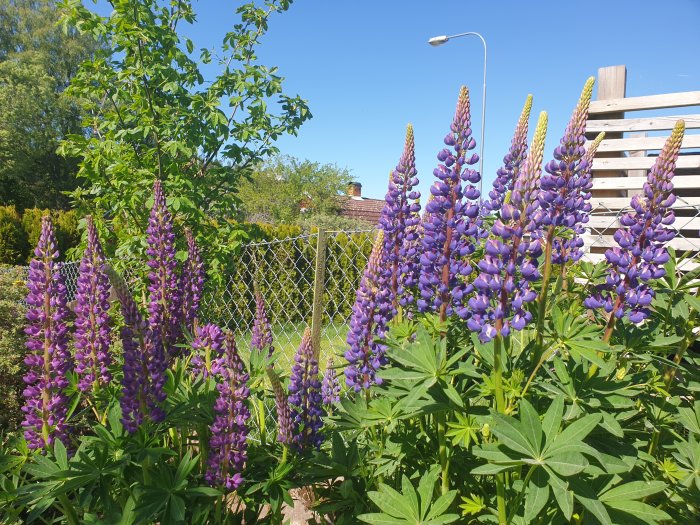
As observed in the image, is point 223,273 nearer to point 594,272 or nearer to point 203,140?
point 203,140

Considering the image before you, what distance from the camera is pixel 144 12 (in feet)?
12.5

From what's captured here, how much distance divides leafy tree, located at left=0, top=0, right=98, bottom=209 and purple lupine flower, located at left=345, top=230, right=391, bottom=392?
26323 mm

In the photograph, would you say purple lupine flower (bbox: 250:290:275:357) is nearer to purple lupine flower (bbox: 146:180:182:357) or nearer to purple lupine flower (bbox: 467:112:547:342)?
purple lupine flower (bbox: 146:180:182:357)

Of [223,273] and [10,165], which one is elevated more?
[10,165]

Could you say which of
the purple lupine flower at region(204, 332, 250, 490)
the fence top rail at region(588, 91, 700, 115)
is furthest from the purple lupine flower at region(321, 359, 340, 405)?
the fence top rail at region(588, 91, 700, 115)

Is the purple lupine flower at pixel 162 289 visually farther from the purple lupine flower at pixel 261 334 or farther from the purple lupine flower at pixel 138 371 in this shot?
the purple lupine flower at pixel 138 371

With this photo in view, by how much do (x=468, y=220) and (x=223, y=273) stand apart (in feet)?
10.0

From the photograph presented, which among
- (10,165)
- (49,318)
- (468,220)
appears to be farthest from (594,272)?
(10,165)

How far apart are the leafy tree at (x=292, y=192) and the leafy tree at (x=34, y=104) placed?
9488mm

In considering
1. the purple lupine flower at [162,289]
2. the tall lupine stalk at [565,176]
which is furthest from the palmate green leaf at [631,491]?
the purple lupine flower at [162,289]

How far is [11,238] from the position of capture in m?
11.0

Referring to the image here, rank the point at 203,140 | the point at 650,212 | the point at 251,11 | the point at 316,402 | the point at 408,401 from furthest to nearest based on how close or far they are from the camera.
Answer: the point at 251,11 → the point at 203,140 → the point at 316,402 → the point at 650,212 → the point at 408,401

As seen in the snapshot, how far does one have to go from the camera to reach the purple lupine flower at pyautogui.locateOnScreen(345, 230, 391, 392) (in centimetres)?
193

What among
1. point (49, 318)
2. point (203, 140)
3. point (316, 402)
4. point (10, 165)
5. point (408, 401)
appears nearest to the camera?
point (408, 401)
